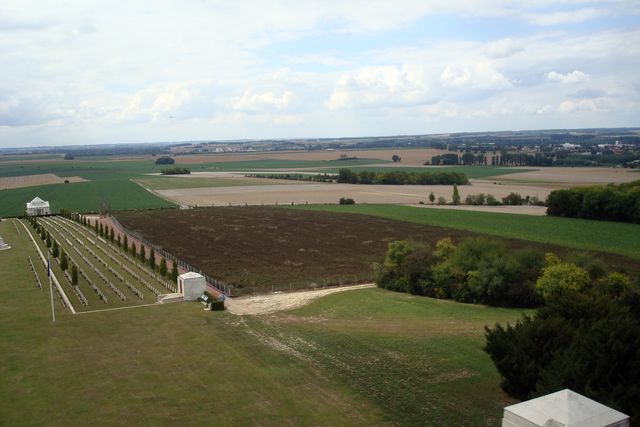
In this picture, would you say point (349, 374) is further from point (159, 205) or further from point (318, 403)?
point (159, 205)

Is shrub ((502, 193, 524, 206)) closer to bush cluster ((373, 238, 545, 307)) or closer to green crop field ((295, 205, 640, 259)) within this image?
green crop field ((295, 205, 640, 259))

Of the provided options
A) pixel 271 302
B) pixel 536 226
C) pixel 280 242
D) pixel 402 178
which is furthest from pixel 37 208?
pixel 402 178

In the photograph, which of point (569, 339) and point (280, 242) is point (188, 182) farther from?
point (569, 339)

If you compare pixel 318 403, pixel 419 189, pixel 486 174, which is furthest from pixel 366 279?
pixel 486 174

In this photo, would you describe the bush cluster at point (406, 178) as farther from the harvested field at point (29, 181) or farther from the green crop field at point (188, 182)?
the harvested field at point (29, 181)

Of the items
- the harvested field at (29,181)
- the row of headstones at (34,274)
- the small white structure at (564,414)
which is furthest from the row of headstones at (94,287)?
the harvested field at (29,181)

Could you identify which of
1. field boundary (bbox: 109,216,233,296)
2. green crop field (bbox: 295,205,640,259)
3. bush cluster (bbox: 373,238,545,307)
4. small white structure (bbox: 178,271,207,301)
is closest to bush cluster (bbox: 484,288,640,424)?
bush cluster (bbox: 373,238,545,307)
